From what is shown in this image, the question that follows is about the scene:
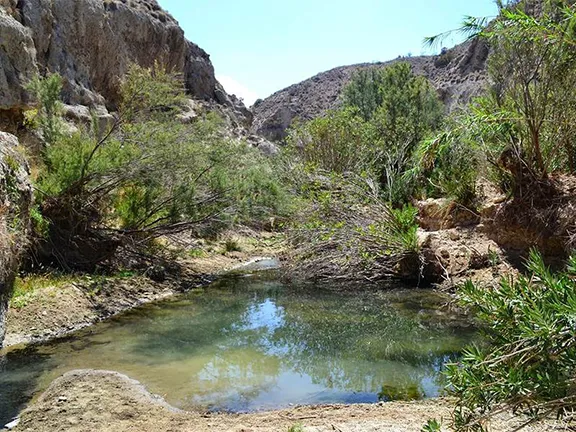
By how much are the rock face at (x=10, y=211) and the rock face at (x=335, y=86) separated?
1530 inches

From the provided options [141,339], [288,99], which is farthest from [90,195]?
[288,99]

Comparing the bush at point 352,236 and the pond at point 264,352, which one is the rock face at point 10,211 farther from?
the bush at point 352,236

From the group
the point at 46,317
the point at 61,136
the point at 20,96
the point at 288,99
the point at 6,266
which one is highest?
the point at 288,99

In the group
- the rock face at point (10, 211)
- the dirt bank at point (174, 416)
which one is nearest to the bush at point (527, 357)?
the dirt bank at point (174, 416)

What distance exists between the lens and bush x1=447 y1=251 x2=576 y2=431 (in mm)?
2518

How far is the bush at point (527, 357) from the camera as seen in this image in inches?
99.1

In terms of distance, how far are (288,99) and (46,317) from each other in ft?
192

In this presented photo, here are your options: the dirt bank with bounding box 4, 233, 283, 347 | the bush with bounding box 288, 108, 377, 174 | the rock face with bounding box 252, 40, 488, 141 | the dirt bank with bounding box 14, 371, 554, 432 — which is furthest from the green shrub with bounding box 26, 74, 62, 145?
the rock face with bounding box 252, 40, 488, 141

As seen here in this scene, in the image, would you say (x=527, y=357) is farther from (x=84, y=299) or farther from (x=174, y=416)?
(x=84, y=299)

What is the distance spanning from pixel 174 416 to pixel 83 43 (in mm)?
26107

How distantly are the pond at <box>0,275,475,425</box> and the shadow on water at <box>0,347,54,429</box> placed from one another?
1cm

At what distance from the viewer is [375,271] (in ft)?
42.5

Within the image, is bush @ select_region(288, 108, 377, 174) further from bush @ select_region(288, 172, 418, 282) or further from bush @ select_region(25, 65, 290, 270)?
bush @ select_region(288, 172, 418, 282)

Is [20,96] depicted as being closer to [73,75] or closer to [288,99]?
[73,75]
